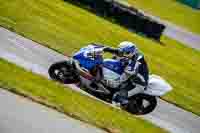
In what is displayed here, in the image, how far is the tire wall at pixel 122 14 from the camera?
28.0 m

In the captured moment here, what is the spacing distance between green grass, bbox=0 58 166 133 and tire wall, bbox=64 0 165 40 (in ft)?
45.4

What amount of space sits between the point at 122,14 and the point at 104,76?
1402 centimetres

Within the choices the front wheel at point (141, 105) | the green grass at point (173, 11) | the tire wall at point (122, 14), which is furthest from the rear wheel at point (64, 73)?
the green grass at point (173, 11)

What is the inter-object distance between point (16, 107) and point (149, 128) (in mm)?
4622

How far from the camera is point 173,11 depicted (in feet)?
144

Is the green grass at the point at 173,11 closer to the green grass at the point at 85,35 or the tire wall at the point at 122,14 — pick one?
the green grass at the point at 85,35

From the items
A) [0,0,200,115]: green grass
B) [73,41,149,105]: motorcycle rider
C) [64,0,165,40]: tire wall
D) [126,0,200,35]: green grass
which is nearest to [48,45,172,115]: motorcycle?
[73,41,149,105]: motorcycle rider

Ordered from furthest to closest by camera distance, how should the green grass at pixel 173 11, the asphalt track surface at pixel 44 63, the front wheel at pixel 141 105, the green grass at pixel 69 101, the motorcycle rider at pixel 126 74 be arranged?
1. the green grass at pixel 173 11
2. the asphalt track surface at pixel 44 63
3. the front wheel at pixel 141 105
4. the motorcycle rider at pixel 126 74
5. the green grass at pixel 69 101

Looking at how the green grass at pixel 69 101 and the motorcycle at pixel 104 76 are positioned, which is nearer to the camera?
the green grass at pixel 69 101

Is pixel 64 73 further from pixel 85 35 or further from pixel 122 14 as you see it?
pixel 122 14

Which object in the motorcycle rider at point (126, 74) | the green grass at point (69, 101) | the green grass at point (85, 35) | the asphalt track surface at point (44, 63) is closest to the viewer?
the green grass at point (69, 101)

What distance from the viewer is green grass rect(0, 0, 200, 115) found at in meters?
20.3

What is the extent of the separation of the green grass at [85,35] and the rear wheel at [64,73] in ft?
16.4

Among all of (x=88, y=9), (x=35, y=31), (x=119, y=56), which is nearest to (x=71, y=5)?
(x=88, y=9)
